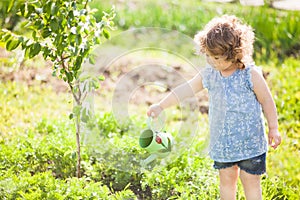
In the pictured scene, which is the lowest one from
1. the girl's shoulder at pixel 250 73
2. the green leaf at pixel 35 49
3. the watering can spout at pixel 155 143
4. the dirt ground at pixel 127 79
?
the watering can spout at pixel 155 143

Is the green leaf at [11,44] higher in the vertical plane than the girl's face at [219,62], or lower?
higher

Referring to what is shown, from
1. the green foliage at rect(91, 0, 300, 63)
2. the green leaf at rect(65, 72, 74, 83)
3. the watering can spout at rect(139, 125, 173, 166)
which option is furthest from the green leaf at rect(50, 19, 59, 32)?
the green foliage at rect(91, 0, 300, 63)

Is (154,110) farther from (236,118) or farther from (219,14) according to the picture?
(219,14)

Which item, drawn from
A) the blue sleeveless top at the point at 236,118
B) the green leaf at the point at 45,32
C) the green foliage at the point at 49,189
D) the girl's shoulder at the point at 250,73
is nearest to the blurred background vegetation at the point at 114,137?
the green foliage at the point at 49,189

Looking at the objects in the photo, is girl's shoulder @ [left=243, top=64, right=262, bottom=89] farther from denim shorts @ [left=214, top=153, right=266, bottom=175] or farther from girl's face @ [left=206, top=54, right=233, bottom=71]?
denim shorts @ [left=214, top=153, right=266, bottom=175]

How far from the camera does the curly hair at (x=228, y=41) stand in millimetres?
2758

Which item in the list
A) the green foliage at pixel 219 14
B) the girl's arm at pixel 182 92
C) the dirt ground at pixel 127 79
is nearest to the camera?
the girl's arm at pixel 182 92

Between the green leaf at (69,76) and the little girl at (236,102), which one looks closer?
the little girl at (236,102)

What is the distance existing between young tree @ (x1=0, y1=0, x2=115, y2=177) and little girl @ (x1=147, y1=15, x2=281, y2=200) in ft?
1.90

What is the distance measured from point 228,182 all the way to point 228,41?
0.74 meters

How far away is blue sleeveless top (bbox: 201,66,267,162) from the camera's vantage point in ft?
9.33

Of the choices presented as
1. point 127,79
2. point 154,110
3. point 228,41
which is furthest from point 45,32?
point 127,79

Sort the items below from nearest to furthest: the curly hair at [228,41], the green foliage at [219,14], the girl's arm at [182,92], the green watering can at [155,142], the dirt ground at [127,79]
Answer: the curly hair at [228,41] → the girl's arm at [182,92] → the green watering can at [155,142] → the dirt ground at [127,79] → the green foliage at [219,14]

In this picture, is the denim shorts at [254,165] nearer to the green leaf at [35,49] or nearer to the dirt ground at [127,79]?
the green leaf at [35,49]
